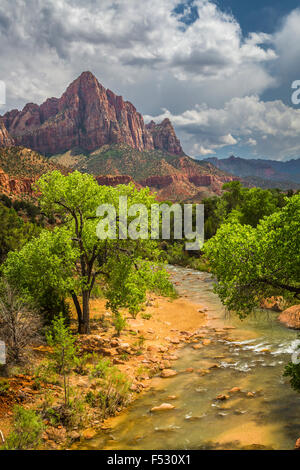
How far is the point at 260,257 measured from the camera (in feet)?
35.4

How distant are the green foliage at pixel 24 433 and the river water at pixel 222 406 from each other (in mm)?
1451

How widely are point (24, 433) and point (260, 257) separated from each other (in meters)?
9.05

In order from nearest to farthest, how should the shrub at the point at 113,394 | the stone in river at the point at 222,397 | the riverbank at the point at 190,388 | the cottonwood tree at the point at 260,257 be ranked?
the riverbank at the point at 190,388 < the cottonwood tree at the point at 260,257 < the shrub at the point at 113,394 < the stone in river at the point at 222,397

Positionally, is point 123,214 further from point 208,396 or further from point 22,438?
point 22,438

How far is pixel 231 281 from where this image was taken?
36.9 feet

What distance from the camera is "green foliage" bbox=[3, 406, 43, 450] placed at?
25.6 ft

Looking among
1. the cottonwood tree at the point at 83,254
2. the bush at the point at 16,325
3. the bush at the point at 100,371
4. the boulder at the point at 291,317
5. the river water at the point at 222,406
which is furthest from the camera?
the boulder at the point at 291,317

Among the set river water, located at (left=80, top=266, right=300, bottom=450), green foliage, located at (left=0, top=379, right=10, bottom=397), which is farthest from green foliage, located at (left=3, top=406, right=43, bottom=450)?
green foliage, located at (left=0, top=379, right=10, bottom=397)

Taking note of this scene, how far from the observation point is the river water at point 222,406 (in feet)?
29.9

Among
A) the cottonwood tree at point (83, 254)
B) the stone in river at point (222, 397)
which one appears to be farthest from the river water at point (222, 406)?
the cottonwood tree at point (83, 254)

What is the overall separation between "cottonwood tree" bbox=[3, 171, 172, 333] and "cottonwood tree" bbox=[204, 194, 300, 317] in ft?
16.5

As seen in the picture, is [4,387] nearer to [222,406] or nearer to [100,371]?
[100,371]

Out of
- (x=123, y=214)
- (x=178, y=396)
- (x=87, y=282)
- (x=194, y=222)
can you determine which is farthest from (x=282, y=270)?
(x=194, y=222)

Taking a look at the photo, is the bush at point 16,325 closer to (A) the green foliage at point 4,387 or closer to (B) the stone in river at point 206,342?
(A) the green foliage at point 4,387
